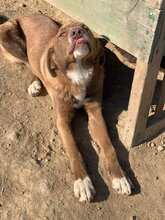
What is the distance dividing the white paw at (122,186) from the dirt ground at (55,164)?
0.18ft

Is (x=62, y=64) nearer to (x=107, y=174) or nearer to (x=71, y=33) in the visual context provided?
(x=71, y=33)

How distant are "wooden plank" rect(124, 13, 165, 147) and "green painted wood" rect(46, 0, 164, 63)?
10 cm

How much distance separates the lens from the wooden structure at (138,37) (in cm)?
357

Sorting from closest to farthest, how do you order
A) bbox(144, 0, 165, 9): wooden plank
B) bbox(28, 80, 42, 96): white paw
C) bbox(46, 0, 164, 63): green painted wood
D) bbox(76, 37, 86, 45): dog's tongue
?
bbox(144, 0, 165, 9): wooden plank, bbox(46, 0, 164, 63): green painted wood, bbox(76, 37, 86, 45): dog's tongue, bbox(28, 80, 42, 96): white paw

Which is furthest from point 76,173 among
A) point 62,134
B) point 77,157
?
point 62,134

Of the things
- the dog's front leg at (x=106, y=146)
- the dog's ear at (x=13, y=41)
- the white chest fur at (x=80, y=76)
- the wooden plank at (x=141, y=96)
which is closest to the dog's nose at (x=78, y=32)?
the white chest fur at (x=80, y=76)

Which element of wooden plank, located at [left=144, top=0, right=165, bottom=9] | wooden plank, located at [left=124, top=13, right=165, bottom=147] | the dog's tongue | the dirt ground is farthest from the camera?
the dog's tongue

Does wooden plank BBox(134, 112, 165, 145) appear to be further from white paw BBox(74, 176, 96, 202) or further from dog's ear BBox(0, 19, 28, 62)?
dog's ear BBox(0, 19, 28, 62)

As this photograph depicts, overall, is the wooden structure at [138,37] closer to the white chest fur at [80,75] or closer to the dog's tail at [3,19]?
the white chest fur at [80,75]

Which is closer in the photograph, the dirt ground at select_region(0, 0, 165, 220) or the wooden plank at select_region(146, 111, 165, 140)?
the dirt ground at select_region(0, 0, 165, 220)

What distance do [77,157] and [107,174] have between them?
0.32 meters

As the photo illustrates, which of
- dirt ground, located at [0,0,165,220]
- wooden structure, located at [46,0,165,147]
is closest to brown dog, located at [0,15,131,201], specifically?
dirt ground, located at [0,0,165,220]

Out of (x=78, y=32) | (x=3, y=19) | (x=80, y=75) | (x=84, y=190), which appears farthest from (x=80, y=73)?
(x=3, y=19)

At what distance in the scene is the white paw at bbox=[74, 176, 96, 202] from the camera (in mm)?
3979
